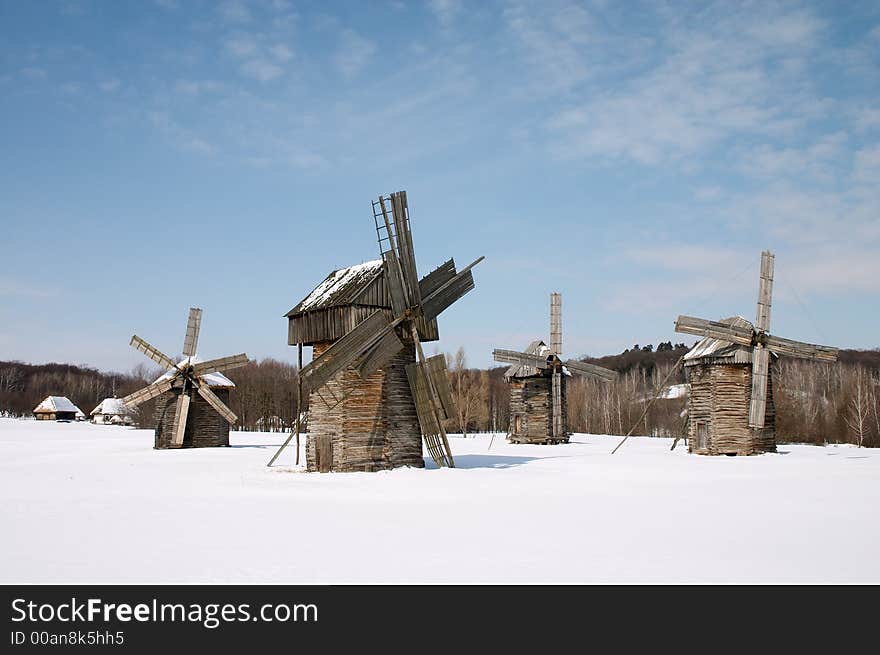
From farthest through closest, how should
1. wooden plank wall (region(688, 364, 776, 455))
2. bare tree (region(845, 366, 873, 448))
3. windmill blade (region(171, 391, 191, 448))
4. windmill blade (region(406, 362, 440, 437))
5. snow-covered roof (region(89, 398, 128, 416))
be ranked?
snow-covered roof (region(89, 398, 128, 416)) → bare tree (region(845, 366, 873, 448)) → windmill blade (region(171, 391, 191, 448)) → wooden plank wall (region(688, 364, 776, 455)) → windmill blade (region(406, 362, 440, 437))

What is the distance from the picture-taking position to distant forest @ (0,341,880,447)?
49812 millimetres

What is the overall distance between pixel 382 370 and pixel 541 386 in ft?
72.7

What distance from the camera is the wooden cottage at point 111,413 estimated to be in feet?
278

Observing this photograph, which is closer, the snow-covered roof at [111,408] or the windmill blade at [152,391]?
the windmill blade at [152,391]

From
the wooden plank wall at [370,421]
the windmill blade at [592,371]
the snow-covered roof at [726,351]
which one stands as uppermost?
the snow-covered roof at [726,351]

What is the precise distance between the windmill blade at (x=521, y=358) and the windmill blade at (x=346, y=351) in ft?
68.7

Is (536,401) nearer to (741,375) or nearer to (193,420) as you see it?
(741,375)

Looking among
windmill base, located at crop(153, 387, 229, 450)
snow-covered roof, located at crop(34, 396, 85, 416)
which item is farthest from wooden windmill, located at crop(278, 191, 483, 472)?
snow-covered roof, located at crop(34, 396, 85, 416)

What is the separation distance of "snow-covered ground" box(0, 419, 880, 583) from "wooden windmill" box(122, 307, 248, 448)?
13864 millimetres

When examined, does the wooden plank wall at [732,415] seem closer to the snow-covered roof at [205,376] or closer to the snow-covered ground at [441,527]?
the snow-covered ground at [441,527]

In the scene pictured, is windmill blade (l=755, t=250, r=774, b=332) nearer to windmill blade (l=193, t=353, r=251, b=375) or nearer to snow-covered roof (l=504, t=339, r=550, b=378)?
snow-covered roof (l=504, t=339, r=550, b=378)

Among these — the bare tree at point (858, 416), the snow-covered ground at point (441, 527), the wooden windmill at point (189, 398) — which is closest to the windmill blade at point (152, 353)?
the wooden windmill at point (189, 398)
